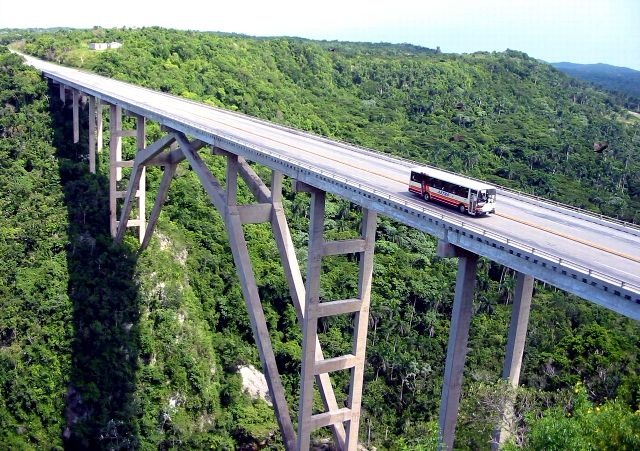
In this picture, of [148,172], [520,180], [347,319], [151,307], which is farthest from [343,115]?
[151,307]

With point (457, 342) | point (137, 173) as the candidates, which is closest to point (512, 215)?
point (457, 342)

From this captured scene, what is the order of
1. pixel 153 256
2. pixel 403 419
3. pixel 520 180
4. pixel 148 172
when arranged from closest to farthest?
pixel 403 419
pixel 153 256
pixel 148 172
pixel 520 180

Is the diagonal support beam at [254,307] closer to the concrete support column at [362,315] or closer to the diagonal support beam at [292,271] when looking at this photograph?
the diagonal support beam at [292,271]

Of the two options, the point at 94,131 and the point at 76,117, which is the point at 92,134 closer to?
the point at 94,131

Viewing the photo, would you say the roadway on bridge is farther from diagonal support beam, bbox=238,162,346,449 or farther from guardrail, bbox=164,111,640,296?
diagonal support beam, bbox=238,162,346,449

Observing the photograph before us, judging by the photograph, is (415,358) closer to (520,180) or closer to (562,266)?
(562,266)

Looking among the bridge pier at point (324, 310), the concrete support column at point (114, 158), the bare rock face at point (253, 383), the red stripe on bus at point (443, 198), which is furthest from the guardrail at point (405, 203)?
the bare rock face at point (253, 383)
